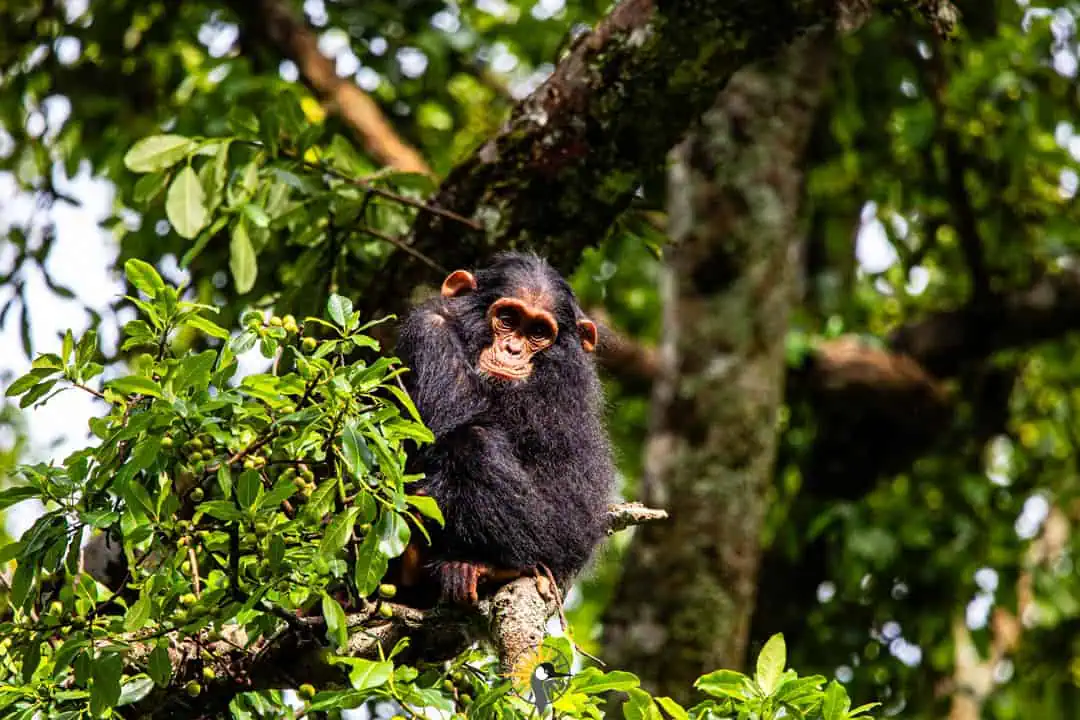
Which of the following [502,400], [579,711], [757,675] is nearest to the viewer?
[579,711]

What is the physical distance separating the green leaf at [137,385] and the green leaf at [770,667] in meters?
1.14

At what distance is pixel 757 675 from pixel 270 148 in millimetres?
2273

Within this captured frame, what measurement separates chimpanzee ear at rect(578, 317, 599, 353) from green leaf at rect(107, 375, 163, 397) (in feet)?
5.34

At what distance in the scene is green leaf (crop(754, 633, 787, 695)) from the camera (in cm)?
247

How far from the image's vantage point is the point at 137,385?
2.21 m

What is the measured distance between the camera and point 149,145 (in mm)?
3893

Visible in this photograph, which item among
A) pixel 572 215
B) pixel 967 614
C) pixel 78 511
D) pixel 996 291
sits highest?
pixel 78 511

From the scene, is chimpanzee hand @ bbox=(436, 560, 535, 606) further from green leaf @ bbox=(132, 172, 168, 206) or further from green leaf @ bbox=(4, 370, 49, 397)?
green leaf @ bbox=(132, 172, 168, 206)

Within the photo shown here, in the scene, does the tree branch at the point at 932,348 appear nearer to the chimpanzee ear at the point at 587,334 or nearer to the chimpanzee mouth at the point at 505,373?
the chimpanzee ear at the point at 587,334

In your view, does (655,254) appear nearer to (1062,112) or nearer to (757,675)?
(757,675)

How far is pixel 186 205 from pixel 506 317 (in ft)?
3.11

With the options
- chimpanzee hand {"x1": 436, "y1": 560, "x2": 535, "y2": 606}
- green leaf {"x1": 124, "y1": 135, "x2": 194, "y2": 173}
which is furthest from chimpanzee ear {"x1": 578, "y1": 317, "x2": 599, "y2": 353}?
green leaf {"x1": 124, "y1": 135, "x2": 194, "y2": 173}

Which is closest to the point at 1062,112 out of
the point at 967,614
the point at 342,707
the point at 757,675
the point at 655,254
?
the point at 967,614

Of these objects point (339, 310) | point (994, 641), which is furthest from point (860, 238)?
point (339, 310)
